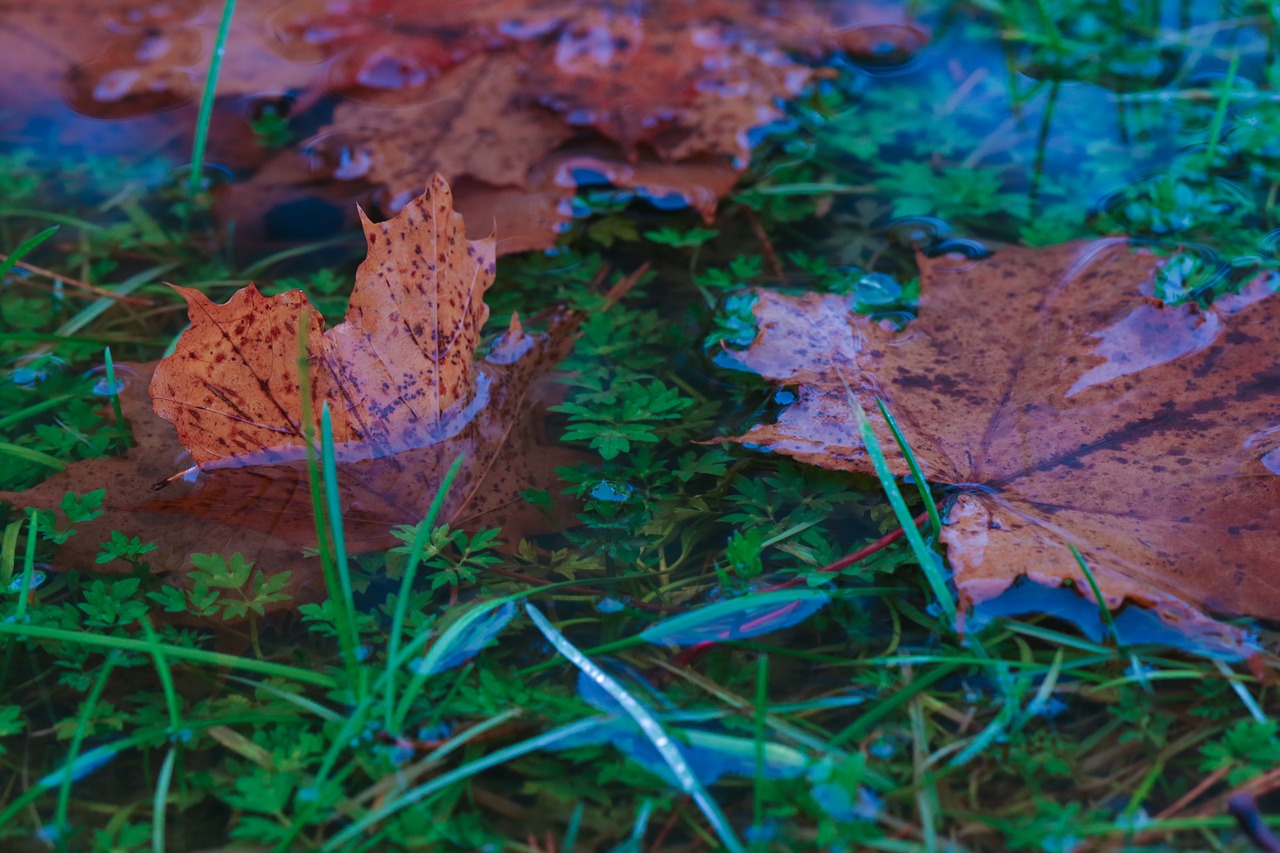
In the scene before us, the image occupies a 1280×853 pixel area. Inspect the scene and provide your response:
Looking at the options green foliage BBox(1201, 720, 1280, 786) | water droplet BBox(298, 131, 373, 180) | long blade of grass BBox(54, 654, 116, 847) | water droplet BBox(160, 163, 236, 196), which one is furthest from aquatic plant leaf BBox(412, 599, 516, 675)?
water droplet BBox(160, 163, 236, 196)

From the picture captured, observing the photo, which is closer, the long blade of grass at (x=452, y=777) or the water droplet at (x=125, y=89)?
the long blade of grass at (x=452, y=777)

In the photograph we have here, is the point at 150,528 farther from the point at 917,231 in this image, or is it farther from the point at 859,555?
the point at 917,231

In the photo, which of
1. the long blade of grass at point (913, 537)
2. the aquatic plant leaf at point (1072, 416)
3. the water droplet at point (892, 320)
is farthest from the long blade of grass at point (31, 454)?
the water droplet at point (892, 320)

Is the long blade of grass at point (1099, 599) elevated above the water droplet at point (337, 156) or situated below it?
below

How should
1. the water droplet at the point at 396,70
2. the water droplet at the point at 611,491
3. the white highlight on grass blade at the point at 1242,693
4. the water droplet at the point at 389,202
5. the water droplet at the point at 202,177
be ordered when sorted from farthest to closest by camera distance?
the water droplet at the point at 396,70 < the water droplet at the point at 202,177 < the water droplet at the point at 389,202 < the water droplet at the point at 611,491 < the white highlight on grass blade at the point at 1242,693

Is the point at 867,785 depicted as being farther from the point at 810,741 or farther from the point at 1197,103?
the point at 1197,103

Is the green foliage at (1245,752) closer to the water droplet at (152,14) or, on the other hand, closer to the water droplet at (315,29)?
the water droplet at (315,29)

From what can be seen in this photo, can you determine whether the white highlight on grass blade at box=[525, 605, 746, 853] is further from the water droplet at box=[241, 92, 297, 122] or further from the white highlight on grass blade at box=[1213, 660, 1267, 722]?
the water droplet at box=[241, 92, 297, 122]
